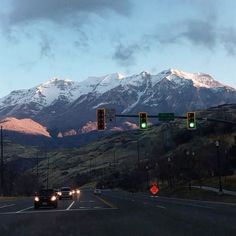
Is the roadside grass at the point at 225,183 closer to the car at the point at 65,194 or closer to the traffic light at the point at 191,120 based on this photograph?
the car at the point at 65,194

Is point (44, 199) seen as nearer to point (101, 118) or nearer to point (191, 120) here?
point (101, 118)

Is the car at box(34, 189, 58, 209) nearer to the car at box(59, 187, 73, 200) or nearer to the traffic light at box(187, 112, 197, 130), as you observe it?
the traffic light at box(187, 112, 197, 130)

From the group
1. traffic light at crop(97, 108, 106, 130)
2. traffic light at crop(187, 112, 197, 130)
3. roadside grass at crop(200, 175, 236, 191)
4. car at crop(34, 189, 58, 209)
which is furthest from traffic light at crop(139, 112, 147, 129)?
roadside grass at crop(200, 175, 236, 191)

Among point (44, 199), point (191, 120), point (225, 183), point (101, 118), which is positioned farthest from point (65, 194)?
point (191, 120)

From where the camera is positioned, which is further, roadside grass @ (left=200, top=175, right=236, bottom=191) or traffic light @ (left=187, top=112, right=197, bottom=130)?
roadside grass @ (left=200, top=175, right=236, bottom=191)

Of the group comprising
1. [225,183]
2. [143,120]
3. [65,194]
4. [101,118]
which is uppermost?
[101,118]

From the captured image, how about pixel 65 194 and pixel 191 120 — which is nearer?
pixel 191 120

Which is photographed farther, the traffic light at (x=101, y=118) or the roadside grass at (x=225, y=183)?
the roadside grass at (x=225, y=183)

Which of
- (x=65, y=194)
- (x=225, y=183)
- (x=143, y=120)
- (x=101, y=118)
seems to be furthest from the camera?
(x=65, y=194)

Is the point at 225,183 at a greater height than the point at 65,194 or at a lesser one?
greater

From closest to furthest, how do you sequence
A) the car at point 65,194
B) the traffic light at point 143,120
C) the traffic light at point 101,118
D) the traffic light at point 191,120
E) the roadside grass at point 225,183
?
the traffic light at point 101,118 < the traffic light at point 191,120 < the traffic light at point 143,120 < the roadside grass at point 225,183 < the car at point 65,194

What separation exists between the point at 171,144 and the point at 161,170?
8051 cm

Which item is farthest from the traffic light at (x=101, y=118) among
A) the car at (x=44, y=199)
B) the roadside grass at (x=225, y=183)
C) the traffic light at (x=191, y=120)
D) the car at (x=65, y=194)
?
the car at (x=65, y=194)

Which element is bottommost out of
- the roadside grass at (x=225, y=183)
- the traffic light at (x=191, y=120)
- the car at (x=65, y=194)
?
the car at (x=65, y=194)
